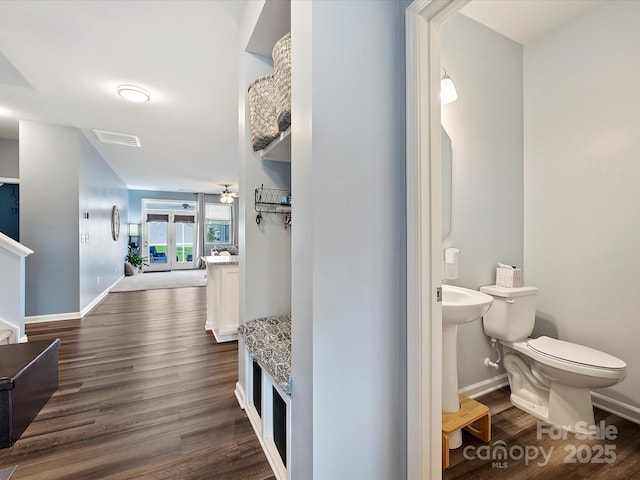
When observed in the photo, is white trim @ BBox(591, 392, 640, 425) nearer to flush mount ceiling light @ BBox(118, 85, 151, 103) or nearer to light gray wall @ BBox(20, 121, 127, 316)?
flush mount ceiling light @ BBox(118, 85, 151, 103)

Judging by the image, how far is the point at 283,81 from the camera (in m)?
1.36

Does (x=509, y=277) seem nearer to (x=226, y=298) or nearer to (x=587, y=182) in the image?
(x=587, y=182)

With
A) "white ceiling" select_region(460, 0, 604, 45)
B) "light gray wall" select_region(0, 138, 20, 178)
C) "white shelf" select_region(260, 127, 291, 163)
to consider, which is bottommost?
"white shelf" select_region(260, 127, 291, 163)

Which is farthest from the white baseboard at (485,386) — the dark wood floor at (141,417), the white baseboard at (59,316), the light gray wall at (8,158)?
the light gray wall at (8,158)

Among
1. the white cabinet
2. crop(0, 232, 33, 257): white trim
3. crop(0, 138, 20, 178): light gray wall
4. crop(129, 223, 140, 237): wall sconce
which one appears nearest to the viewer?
crop(0, 232, 33, 257): white trim

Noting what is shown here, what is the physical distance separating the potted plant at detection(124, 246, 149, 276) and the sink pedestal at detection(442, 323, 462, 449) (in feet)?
29.1

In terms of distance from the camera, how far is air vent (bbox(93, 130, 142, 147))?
413 cm

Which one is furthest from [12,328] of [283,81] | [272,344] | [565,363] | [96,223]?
[565,363]

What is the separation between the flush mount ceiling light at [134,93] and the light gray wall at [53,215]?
64.5 inches

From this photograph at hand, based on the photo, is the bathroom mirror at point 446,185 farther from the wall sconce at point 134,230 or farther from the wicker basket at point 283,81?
the wall sconce at point 134,230

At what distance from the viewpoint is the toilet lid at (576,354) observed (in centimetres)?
157

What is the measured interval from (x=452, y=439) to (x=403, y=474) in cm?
58

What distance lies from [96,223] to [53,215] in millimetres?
1172

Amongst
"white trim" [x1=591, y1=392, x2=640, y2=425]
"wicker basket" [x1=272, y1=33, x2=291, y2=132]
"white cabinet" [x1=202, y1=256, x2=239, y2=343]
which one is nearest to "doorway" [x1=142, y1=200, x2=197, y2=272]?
"white cabinet" [x1=202, y1=256, x2=239, y2=343]
